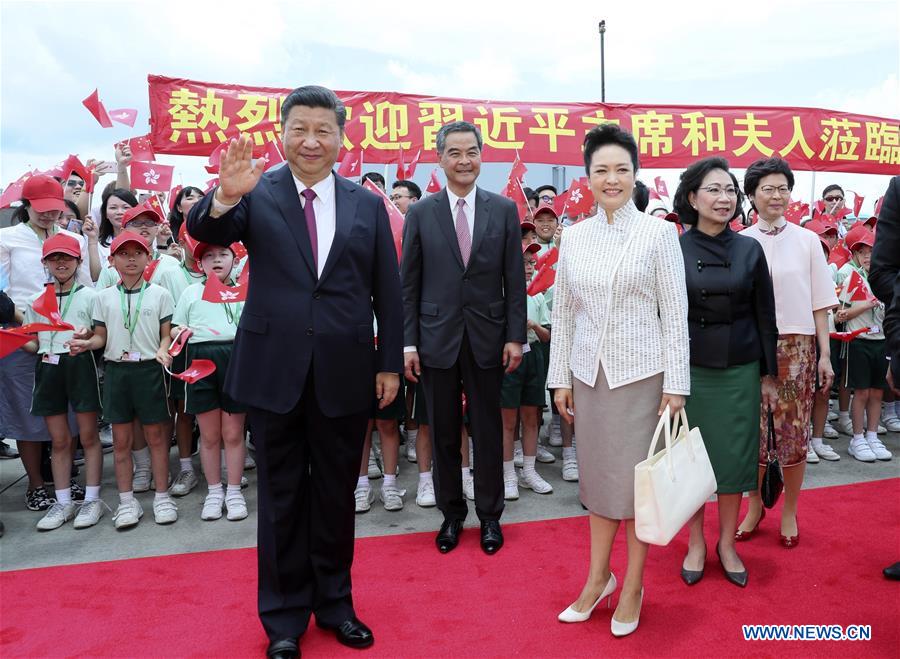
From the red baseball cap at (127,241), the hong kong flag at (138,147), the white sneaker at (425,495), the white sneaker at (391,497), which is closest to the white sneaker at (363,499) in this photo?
the white sneaker at (391,497)

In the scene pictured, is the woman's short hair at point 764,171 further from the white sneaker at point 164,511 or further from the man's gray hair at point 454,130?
the white sneaker at point 164,511

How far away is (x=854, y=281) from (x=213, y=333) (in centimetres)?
393

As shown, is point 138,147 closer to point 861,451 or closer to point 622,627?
point 622,627

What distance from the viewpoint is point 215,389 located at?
11.1 feet

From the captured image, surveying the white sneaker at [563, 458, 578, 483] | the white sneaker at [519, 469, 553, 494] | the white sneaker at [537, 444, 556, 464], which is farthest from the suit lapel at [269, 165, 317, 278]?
the white sneaker at [537, 444, 556, 464]

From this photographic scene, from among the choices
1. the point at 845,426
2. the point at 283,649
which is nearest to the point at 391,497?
the point at 283,649

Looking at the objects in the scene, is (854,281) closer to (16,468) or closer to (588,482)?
(588,482)

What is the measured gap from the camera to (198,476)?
396cm

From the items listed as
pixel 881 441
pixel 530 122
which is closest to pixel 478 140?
pixel 530 122

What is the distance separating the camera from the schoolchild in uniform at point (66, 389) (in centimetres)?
Answer: 321

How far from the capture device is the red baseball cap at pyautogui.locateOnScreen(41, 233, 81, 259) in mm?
3154

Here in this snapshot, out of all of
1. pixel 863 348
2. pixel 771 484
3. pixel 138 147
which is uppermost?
pixel 138 147

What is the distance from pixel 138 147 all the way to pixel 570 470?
3.71m

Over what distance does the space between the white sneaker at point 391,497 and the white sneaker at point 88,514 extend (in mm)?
1448
